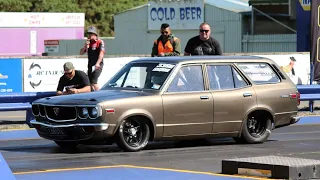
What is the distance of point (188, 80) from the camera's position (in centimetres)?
1334

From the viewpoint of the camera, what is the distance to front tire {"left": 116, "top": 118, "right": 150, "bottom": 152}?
12492 millimetres

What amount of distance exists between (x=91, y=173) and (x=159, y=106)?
256 centimetres

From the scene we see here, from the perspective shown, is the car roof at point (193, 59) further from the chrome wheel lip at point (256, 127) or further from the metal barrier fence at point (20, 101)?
the metal barrier fence at point (20, 101)

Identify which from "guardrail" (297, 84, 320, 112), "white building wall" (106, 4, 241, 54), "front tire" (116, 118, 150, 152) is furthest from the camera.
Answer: "white building wall" (106, 4, 241, 54)

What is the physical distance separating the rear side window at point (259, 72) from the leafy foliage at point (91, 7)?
6141 centimetres

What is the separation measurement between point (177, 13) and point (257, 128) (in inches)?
1500

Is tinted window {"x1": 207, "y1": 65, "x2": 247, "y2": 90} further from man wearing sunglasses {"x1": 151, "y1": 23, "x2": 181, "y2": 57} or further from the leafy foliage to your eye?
the leafy foliage

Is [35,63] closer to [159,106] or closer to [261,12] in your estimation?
[159,106]

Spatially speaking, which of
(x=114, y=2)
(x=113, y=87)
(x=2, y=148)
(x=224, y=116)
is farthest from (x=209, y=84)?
(x=114, y=2)

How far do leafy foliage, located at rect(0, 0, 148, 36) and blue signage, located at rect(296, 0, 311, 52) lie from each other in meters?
44.9

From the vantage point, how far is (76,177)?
10.2 m

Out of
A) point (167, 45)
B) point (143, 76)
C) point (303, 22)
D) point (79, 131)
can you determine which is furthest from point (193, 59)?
point (303, 22)

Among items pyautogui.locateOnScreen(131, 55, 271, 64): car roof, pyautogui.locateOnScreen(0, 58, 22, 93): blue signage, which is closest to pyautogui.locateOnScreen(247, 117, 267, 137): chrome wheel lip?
pyautogui.locateOnScreen(131, 55, 271, 64): car roof

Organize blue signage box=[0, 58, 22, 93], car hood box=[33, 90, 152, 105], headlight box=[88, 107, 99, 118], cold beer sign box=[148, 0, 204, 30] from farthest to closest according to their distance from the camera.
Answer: cold beer sign box=[148, 0, 204, 30], blue signage box=[0, 58, 22, 93], car hood box=[33, 90, 152, 105], headlight box=[88, 107, 99, 118]
